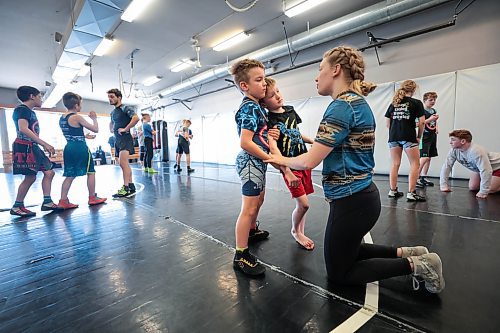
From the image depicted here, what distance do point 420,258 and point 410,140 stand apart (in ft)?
7.13

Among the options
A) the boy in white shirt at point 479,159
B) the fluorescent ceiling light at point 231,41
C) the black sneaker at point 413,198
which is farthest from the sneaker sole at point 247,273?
the fluorescent ceiling light at point 231,41

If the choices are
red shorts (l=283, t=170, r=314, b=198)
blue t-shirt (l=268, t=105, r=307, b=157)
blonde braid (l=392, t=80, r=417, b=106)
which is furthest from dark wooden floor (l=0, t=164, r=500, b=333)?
blonde braid (l=392, t=80, r=417, b=106)

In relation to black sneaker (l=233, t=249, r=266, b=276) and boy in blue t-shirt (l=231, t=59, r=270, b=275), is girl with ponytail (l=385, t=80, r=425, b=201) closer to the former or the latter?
boy in blue t-shirt (l=231, t=59, r=270, b=275)

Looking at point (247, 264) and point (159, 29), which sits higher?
point (159, 29)

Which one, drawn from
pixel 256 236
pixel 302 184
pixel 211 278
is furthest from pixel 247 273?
pixel 302 184

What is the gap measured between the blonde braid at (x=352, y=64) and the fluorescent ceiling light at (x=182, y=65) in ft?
23.3

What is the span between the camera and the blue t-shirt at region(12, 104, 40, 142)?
2.70 metres

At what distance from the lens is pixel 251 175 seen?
56.1 inches

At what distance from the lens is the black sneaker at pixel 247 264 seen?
1.37m

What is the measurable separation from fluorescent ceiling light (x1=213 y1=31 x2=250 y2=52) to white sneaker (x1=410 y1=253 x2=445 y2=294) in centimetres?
573

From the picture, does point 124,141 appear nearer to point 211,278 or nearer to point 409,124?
point 211,278

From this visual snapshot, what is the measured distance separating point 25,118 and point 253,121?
2907 mm

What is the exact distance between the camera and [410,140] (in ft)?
9.40

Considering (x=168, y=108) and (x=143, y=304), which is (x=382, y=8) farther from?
(x=168, y=108)
